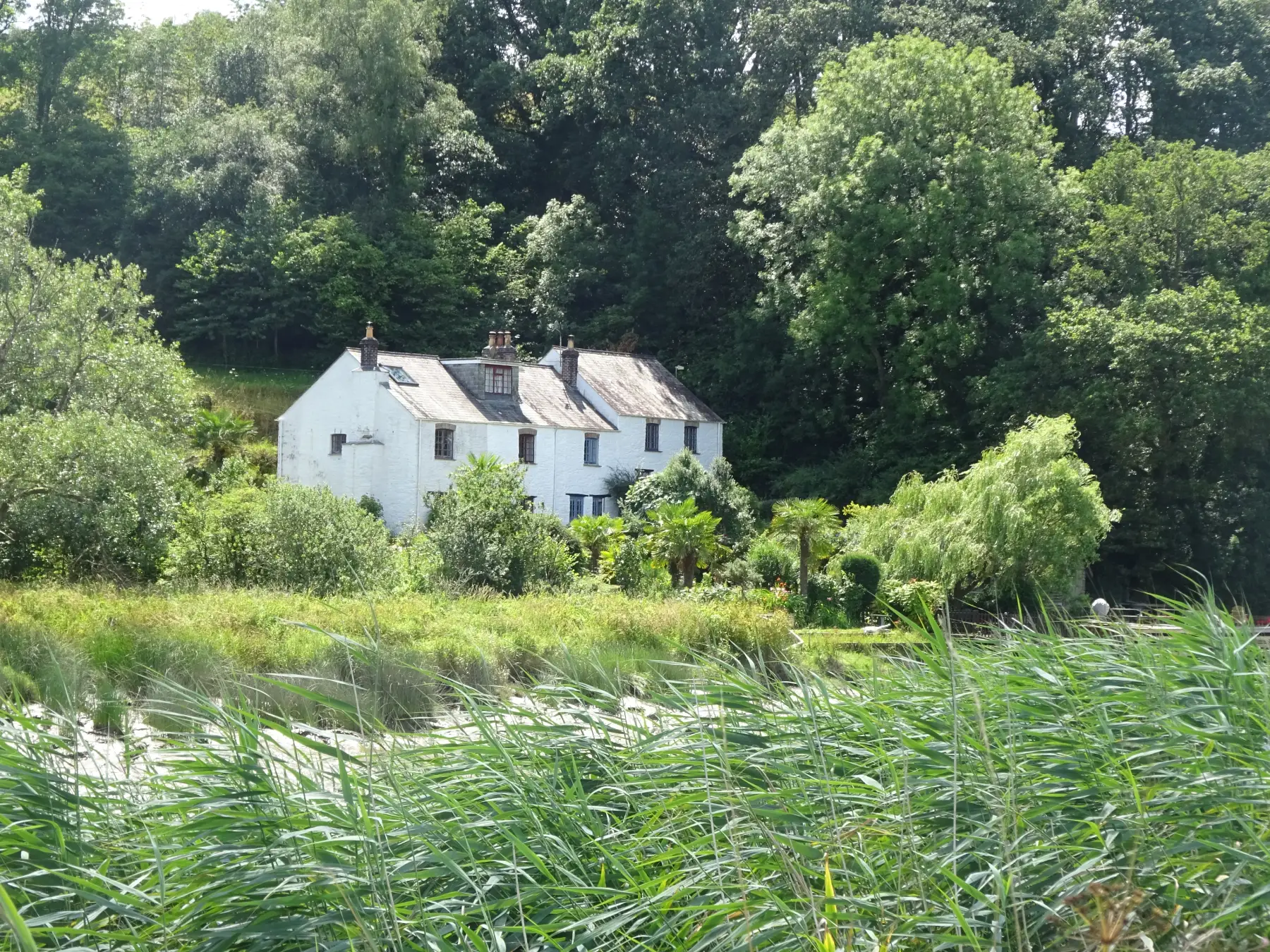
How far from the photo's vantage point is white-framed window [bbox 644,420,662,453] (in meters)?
48.2

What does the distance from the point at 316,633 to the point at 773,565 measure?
19.8 m

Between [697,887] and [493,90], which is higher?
[493,90]

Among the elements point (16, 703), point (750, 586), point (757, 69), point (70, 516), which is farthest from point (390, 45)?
point (16, 703)

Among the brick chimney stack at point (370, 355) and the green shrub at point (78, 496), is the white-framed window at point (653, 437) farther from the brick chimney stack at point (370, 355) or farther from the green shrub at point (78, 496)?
the green shrub at point (78, 496)

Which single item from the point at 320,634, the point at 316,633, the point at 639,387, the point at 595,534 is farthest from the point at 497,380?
the point at 320,634

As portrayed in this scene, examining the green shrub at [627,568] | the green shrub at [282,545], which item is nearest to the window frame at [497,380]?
the green shrub at [627,568]

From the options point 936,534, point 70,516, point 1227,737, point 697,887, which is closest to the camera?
point 697,887

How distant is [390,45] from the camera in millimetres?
56188

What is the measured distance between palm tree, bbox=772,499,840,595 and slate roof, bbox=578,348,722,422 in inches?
562

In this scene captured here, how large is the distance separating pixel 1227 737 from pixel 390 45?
2114 inches

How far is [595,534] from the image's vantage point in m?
35.4

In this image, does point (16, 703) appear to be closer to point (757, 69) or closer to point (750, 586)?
point (750, 586)

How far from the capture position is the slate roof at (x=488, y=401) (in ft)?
142

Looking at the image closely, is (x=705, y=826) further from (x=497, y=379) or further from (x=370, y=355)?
(x=497, y=379)
